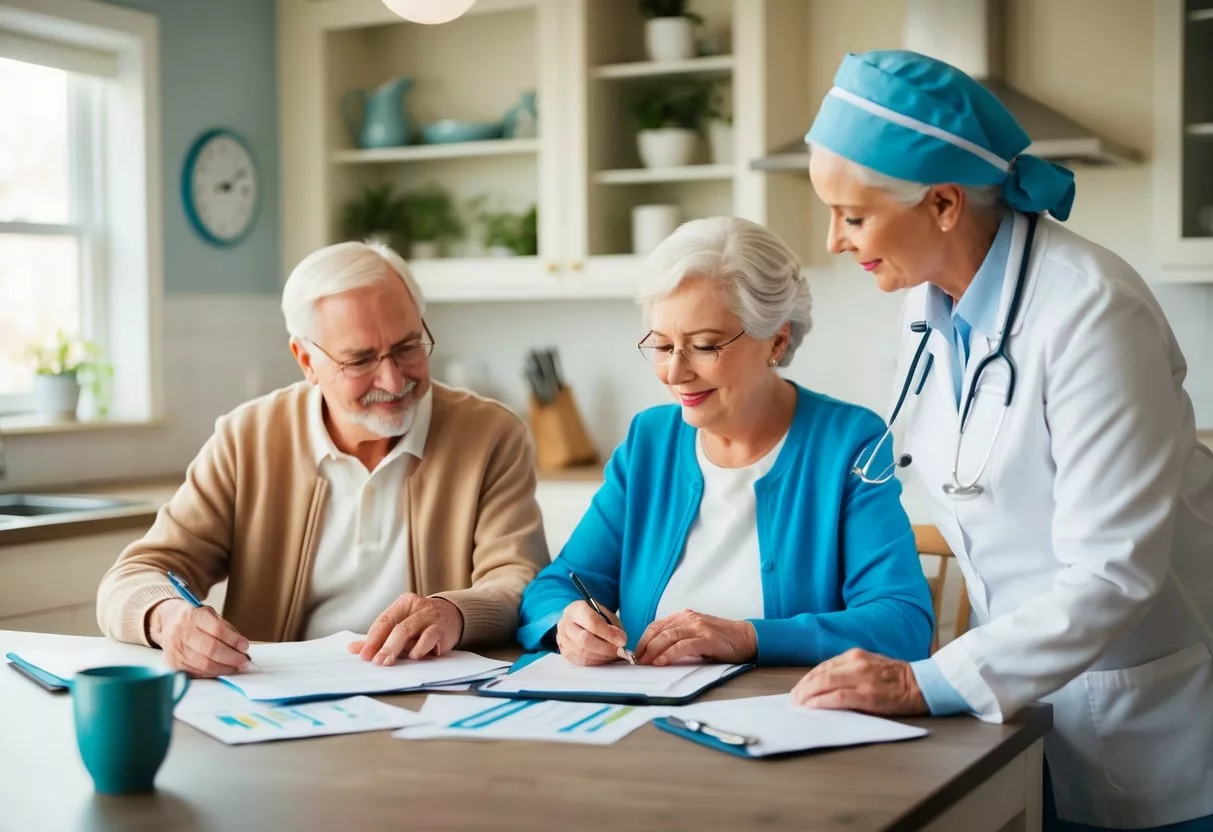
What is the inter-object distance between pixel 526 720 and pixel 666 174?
2895 millimetres

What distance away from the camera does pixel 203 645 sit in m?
1.71

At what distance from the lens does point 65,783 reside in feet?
4.29

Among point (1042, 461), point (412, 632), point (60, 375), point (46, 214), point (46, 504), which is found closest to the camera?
point (1042, 461)

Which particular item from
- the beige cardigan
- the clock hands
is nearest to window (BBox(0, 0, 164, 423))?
the clock hands

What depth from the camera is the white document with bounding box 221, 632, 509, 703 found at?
5.29 ft

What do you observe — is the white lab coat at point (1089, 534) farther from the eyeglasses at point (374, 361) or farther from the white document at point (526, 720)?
the eyeglasses at point (374, 361)

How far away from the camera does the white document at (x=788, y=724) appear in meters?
1.35

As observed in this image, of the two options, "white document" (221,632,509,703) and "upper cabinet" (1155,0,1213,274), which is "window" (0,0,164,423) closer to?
"white document" (221,632,509,703)

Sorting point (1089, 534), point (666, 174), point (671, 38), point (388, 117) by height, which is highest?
point (671, 38)

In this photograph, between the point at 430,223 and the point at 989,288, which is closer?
the point at 989,288

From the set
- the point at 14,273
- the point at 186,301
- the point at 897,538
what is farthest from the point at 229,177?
the point at 897,538

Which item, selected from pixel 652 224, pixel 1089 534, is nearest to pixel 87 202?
pixel 652 224

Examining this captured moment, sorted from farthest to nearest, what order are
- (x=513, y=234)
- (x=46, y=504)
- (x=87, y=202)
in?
(x=513, y=234) < (x=87, y=202) < (x=46, y=504)

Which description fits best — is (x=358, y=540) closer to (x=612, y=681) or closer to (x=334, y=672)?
(x=334, y=672)
